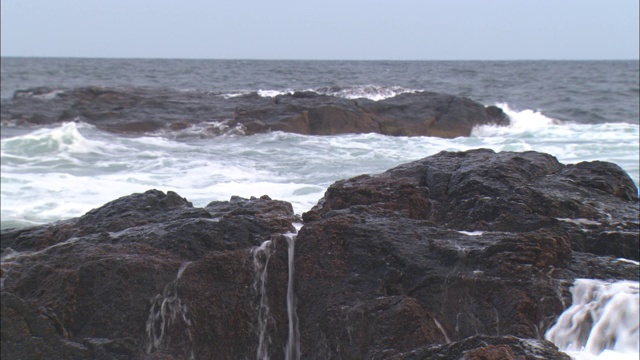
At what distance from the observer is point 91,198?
875cm

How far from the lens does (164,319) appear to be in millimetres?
3641

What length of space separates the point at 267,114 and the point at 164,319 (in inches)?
508

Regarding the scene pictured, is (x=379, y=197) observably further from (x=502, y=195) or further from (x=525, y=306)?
(x=525, y=306)

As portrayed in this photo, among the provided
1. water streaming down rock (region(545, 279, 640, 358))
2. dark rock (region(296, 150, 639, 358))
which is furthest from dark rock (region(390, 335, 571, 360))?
water streaming down rock (region(545, 279, 640, 358))

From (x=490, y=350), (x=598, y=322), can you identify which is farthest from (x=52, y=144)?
(x=490, y=350)

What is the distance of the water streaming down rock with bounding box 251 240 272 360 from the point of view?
148 inches

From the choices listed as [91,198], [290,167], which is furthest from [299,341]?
[290,167]

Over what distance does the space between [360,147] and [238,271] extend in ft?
31.4

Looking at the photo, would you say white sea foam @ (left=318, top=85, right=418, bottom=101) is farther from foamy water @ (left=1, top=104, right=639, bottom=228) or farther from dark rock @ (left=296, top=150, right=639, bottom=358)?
dark rock @ (left=296, top=150, right=639, bottom=358)

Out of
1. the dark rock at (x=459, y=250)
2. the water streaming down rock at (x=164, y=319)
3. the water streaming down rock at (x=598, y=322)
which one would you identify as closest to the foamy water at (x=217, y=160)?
the dark rock at (x=459, y=250)

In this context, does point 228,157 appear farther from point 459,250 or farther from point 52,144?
point 459,250

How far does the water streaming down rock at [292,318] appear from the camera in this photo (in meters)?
3.74

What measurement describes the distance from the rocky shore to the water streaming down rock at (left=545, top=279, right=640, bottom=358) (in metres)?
0.08

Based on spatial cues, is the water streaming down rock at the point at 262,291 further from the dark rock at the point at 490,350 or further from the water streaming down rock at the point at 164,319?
the dark rock at the point at 490,350
